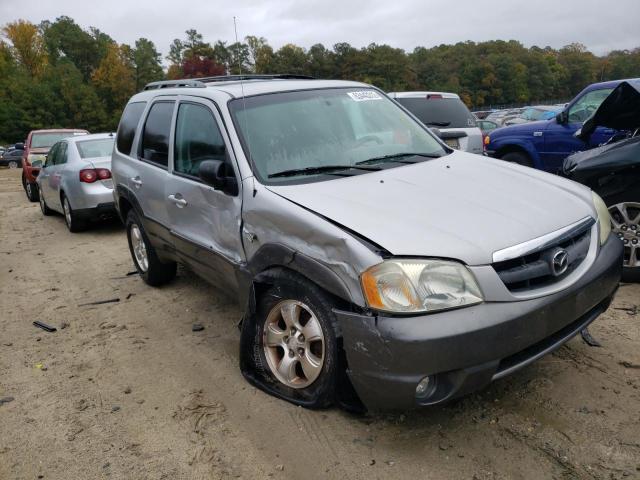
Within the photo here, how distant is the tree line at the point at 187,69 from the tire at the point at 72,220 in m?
40.7

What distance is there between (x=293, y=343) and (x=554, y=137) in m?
6.46

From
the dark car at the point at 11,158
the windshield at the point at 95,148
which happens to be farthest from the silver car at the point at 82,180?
the dark car at the point at 11,158

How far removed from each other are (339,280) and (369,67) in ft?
220

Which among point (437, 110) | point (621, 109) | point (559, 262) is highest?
point (621, 109)

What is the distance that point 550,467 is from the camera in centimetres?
250

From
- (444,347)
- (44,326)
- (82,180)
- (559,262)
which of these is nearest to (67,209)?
(82,180)

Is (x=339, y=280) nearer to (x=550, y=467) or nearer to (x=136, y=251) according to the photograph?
(x=550, y=467)

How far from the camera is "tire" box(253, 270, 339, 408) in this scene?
2740 millimetres

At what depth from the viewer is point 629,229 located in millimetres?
4555

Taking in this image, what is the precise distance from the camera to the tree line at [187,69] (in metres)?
56.9

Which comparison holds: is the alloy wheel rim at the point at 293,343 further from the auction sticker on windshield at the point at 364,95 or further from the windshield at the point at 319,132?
the auction sticker on windshield at the point at 364,95

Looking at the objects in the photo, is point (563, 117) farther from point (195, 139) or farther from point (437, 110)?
point (195, 139)

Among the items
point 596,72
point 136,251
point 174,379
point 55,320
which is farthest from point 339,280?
point 596,72

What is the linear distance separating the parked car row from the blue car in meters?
4.52
